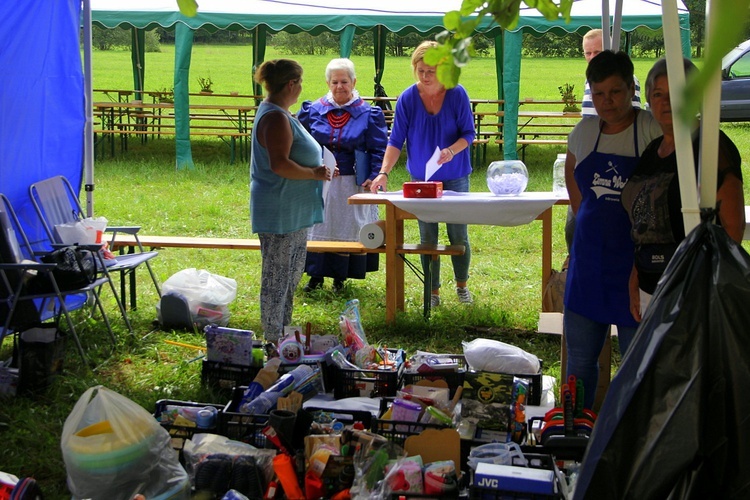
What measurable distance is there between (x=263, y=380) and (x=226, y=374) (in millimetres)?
537

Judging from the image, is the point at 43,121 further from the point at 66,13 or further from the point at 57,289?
the point at 57,289

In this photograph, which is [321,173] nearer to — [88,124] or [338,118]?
[338,118]

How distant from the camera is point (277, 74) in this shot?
425 cm

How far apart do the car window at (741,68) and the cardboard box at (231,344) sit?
1456 cm

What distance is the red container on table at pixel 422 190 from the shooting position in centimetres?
516

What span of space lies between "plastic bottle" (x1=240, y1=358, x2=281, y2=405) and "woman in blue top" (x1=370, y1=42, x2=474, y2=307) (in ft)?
6.43

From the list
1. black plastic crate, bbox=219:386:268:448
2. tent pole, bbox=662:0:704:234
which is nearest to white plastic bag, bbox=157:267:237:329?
black plastic crate, bbox=219:386:268:448

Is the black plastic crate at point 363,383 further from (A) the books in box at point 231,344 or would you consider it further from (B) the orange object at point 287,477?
(B) the orange object at point 287,477

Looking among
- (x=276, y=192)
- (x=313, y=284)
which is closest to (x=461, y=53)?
(x=276, y=192)

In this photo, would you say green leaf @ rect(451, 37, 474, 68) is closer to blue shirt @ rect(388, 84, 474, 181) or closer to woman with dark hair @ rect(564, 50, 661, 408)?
woman with dark hair @ rect(564, 50, 661, 408)

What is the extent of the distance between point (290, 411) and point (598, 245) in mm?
1303

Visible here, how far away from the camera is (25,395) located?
13.8 ft

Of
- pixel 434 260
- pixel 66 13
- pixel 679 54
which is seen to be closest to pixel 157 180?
pixel 66 13

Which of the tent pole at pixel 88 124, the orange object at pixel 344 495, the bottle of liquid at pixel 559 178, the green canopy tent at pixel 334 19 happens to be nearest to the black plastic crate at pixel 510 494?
the orange object at pixel 344 495
